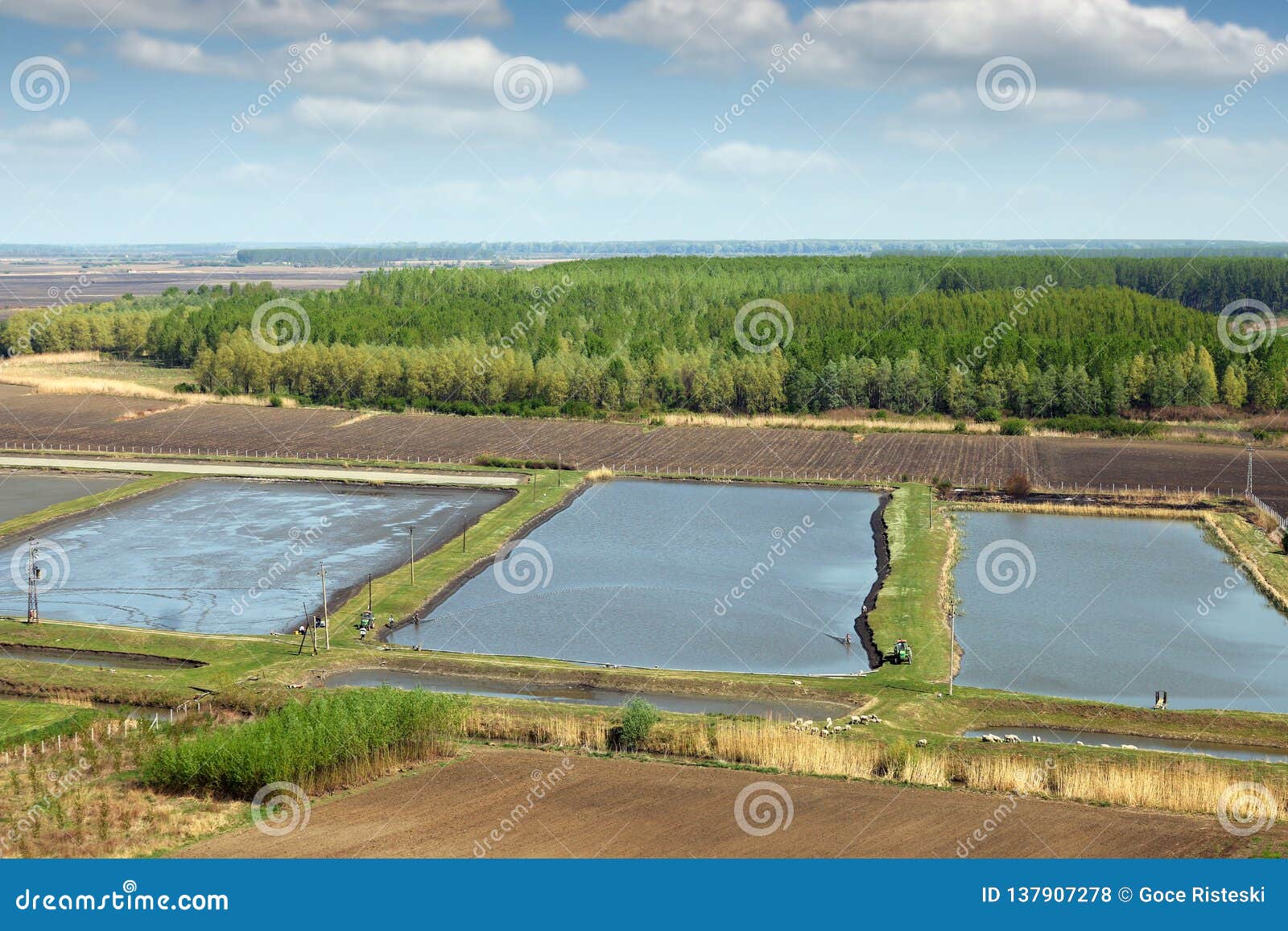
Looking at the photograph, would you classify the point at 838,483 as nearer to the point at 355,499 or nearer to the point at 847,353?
the point at 355,499

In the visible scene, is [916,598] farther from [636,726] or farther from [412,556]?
[412,556]

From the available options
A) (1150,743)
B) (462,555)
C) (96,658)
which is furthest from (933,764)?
(462,555)

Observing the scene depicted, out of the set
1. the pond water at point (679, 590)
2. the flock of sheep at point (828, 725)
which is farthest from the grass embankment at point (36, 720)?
the flock of sheep at point (828, 725)

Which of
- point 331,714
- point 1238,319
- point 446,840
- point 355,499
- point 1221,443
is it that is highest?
point 1238,319

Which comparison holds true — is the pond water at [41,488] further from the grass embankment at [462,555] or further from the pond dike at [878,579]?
the pond dike at [878,579]

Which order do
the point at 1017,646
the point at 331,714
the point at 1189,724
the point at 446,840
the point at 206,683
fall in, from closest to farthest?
1. the point at 446,840
2. the point at 331,714
3. the point at 1189,724
4. the point at 206,683
5. the point at 1017,646

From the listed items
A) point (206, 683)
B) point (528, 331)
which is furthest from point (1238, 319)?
point (206, 683)

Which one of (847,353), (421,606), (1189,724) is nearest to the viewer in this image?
(1189,724)

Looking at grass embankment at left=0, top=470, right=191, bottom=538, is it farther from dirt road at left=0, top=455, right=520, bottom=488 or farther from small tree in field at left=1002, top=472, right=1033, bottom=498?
small tree in field at left=1002, top=472, right=1033, bottom=498
